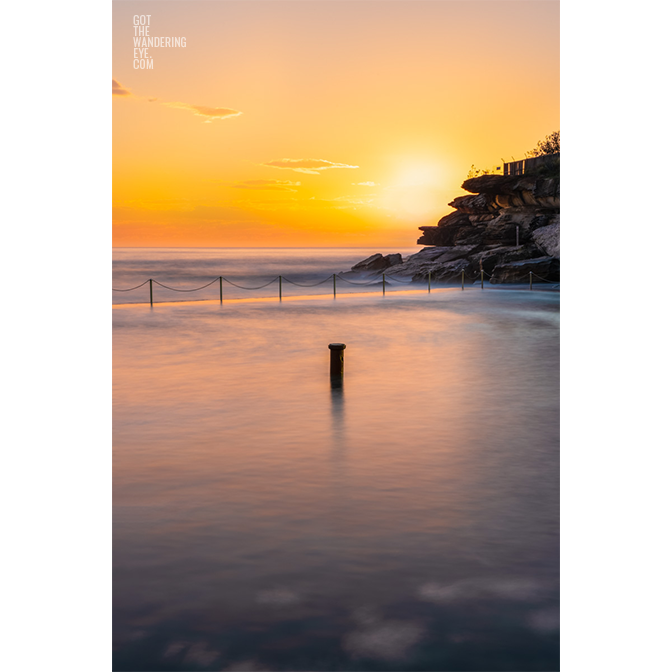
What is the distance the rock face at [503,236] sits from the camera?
4081cm

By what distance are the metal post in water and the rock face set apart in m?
31.6

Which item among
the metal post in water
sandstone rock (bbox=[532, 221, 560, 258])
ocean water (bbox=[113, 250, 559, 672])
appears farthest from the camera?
sandstone rock (bbox=[532, 221, 560, 258])

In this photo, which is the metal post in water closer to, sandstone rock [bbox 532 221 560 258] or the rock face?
the rock face

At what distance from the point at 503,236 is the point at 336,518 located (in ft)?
154

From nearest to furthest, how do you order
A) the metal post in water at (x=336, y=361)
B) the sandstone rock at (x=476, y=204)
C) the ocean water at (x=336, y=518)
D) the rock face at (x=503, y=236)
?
the ocean water at (x=336, y=518), the metal post in water at (x=336, y=361), the rock face at (x=503, y=236), the sandstone rock at (x=476, y=204)

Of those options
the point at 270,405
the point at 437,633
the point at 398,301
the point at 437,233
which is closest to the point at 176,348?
the point at 270,405

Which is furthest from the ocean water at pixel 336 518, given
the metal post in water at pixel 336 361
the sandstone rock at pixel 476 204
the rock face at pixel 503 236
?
the sandstone rock at pixel 476 204

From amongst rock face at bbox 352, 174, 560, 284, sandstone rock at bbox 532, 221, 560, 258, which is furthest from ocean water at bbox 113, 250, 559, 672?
sandstone rock at bbox 532, 221, 560, 258

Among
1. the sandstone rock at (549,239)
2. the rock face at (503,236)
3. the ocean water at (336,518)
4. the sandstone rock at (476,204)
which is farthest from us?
the sandstone rock at (476,204)

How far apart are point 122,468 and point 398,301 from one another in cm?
1972

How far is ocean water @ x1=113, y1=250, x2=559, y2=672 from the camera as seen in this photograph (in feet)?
11.0

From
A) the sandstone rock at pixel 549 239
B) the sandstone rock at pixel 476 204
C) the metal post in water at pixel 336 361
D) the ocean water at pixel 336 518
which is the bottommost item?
the ocean water at pixel 336 518

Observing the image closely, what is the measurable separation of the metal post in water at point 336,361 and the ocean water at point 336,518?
0.63 feet

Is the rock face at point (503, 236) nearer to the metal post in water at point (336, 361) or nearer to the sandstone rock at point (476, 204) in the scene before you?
the sandstone rock at point (476, 204)
